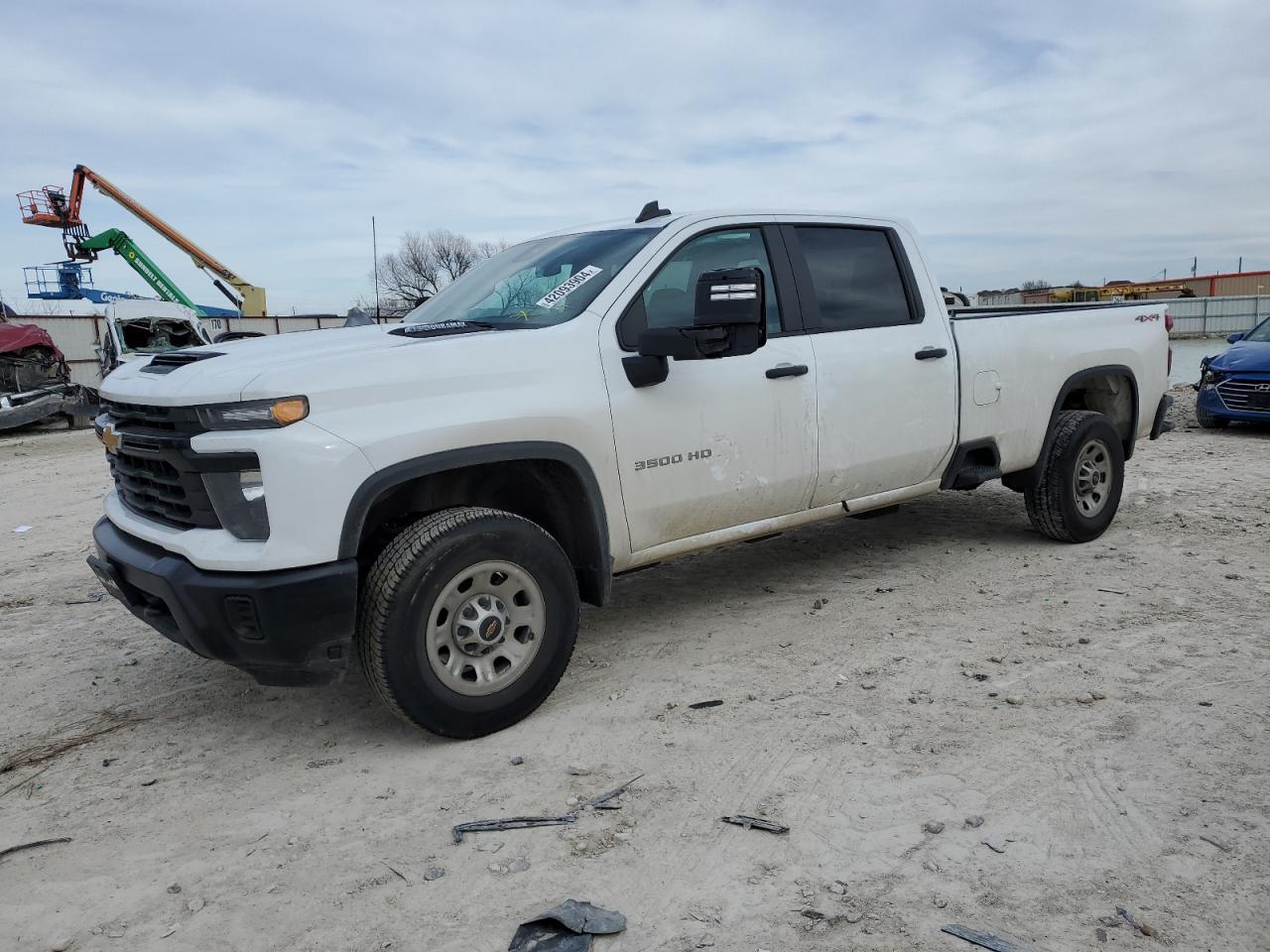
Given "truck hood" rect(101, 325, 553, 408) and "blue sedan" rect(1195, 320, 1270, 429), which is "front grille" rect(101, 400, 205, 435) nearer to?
"truck hood" rect(101, 325, 553, 408)

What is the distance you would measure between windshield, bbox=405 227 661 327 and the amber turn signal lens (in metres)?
1.11

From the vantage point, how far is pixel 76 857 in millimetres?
3045

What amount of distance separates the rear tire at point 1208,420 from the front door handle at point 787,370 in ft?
30.4

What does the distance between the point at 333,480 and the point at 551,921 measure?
5.13ft

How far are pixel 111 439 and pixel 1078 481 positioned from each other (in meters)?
5.42

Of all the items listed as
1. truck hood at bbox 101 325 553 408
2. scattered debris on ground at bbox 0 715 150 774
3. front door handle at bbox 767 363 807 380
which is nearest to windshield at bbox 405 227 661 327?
truck hood at bbox 101 325 553 408

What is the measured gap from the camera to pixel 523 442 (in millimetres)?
3688

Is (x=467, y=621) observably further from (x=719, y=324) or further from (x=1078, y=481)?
(x=1078, y=481)

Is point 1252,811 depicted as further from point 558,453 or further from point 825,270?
point 825,270

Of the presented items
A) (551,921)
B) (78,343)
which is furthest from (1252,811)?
(78,343)

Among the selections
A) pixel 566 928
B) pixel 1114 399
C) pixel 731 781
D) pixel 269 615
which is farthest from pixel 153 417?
pixel 1114 399

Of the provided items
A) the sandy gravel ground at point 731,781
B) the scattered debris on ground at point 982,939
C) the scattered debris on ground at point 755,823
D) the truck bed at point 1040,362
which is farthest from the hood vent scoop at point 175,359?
the truck bed at point 1040,362

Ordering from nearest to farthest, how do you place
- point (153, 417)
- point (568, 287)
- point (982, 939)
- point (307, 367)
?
point (982, 939) < point (307, 367) < point (153, 417) < point (568, 287)

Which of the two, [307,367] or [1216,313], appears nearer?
[307,367]
